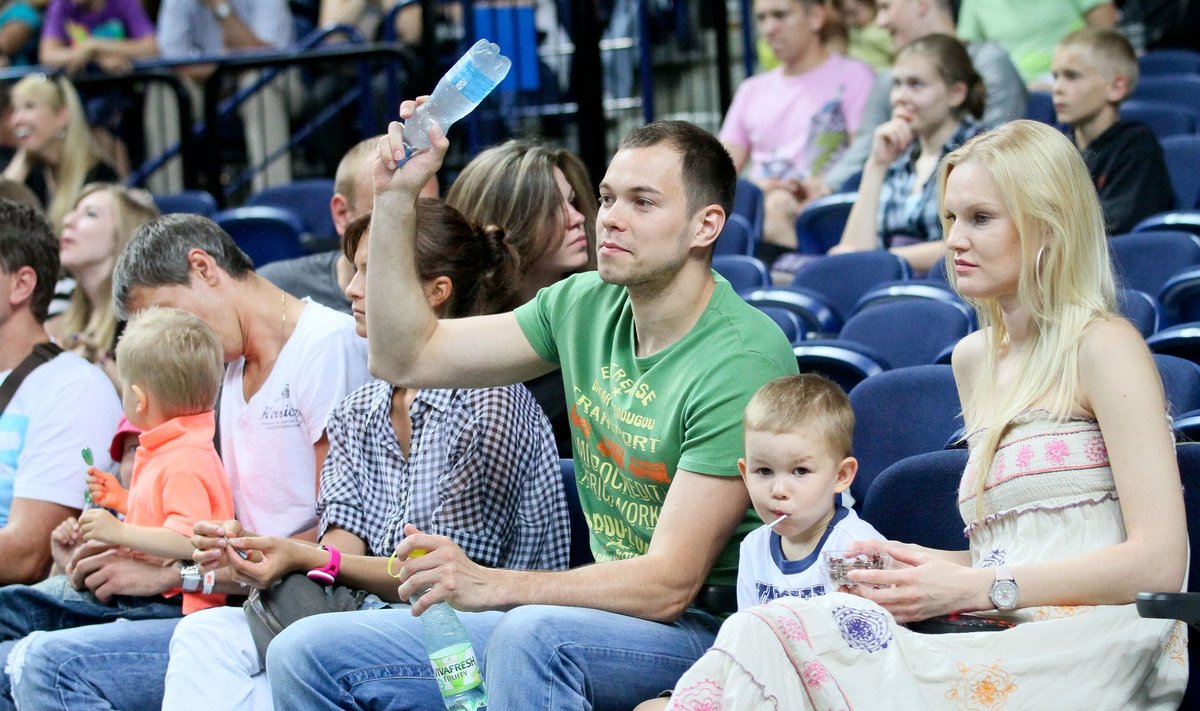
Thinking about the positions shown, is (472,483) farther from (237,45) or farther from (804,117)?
(237,45)

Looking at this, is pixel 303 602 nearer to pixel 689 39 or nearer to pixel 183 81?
pixel 183 81

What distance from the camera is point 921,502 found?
2873 millimetres

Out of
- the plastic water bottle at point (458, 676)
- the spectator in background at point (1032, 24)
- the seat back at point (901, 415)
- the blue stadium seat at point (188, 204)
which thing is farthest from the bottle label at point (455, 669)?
the spectator in background at point (1032, 24)

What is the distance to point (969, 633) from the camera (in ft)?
7.79

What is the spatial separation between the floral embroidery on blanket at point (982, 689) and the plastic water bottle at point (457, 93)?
1.27m

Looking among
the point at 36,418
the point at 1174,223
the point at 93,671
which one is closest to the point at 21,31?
the point at 36,418

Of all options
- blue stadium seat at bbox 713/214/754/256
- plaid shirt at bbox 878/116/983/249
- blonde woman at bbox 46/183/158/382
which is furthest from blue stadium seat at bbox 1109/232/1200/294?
blonde woman at bbox 46/183/158/382

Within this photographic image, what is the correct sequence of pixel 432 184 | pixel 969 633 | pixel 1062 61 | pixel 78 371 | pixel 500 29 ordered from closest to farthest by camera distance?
pixel 969 633 → pixel 78 371 → pixel 432 184 → pixel 1062 61 → pixel 500 29

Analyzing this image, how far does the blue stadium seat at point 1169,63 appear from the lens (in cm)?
685

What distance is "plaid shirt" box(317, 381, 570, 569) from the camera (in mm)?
3186

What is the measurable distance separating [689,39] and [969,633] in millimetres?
6658

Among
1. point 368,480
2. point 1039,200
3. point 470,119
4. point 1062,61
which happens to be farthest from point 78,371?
point 470,119

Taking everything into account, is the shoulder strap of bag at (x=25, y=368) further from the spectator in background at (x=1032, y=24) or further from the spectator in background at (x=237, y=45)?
the spectator in background at (x=237, y=45)

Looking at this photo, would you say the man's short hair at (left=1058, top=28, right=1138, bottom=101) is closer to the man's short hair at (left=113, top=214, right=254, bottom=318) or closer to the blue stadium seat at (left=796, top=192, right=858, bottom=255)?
the blue stadium seat at (left=796, top=192, right=858, bottom=255)
